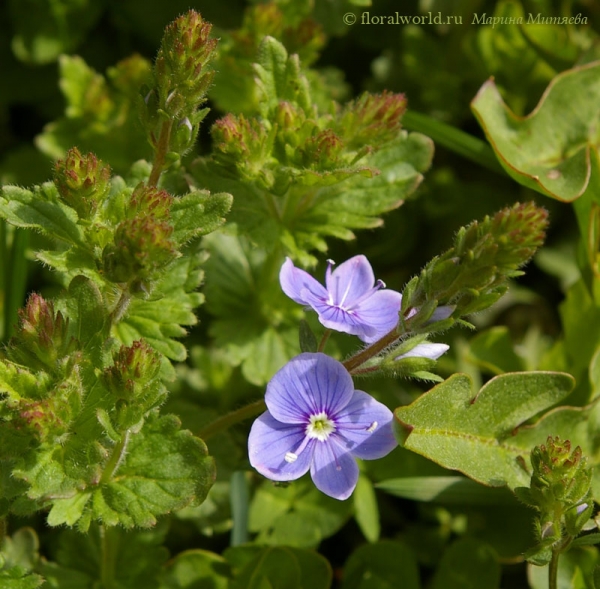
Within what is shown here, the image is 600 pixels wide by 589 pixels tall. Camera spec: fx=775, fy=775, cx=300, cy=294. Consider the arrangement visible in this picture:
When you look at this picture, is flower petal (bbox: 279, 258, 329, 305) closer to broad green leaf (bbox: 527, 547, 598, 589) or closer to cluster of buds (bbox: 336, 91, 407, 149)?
cluster of buds (bbox: 336, 91, 407, 149)

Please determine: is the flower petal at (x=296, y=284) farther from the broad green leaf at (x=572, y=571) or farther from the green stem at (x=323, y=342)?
the broad green leaf at (x=572, y=571)

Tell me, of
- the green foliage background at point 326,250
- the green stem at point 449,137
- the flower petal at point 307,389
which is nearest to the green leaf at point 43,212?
the green foliage background at point 326,250

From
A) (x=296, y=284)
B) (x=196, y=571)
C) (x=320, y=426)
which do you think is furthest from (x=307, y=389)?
(x=196, y=571)

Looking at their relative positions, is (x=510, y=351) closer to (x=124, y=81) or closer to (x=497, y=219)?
(x=497, y=219)

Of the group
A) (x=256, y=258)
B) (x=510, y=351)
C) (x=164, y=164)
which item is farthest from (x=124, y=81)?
(x=510, y=351)

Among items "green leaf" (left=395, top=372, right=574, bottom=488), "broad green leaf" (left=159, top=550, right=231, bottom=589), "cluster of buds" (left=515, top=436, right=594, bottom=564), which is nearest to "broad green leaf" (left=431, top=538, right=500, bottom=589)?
Result: "green leaf" (left=395, top=372, right=574, bottom=488)

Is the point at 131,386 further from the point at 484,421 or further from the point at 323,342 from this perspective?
the point at 484,421

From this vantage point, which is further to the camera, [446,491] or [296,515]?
[296,515]
